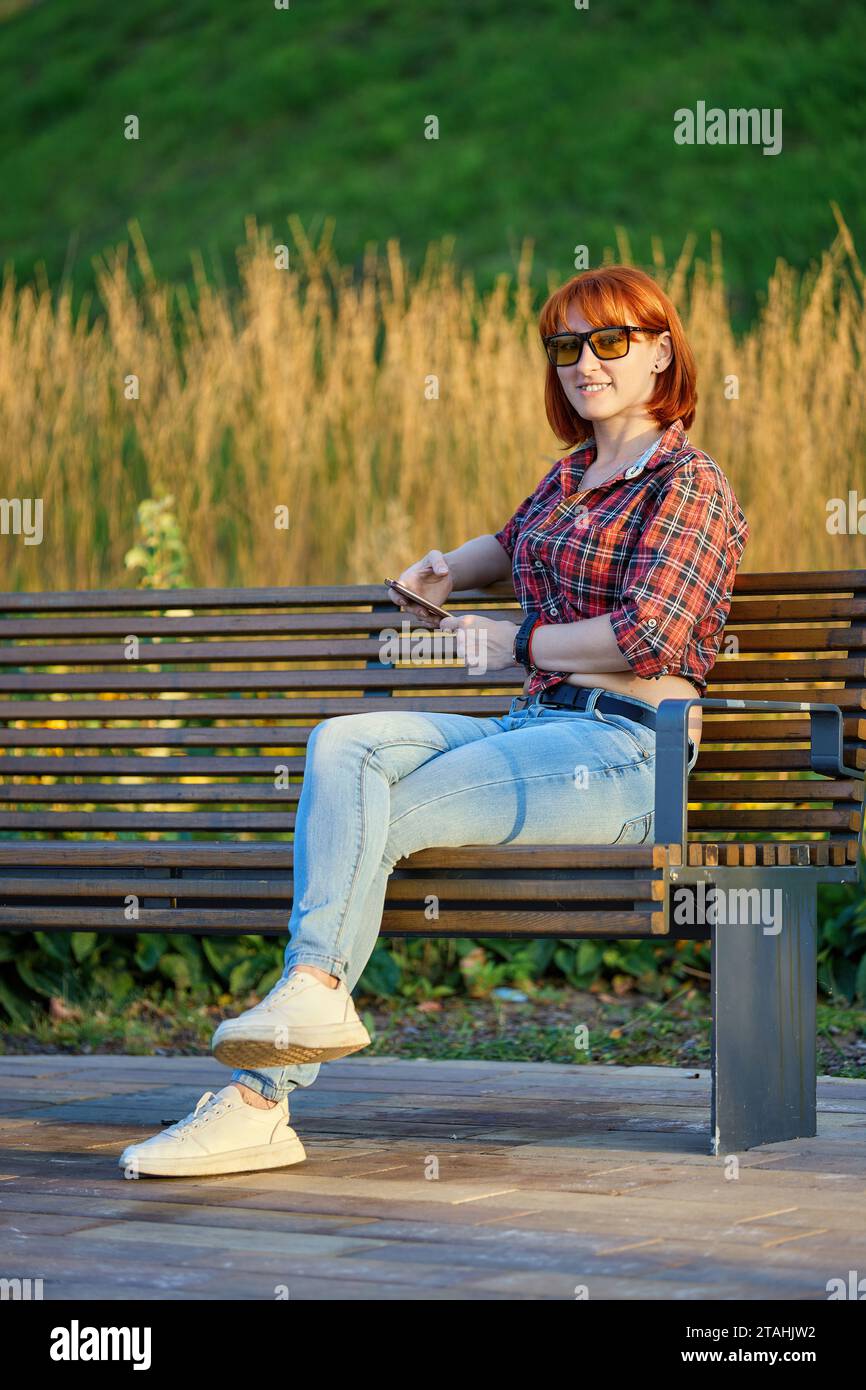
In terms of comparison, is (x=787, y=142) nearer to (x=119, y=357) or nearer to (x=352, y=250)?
(x=352, y=250)

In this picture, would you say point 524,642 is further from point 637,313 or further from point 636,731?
point 637,313

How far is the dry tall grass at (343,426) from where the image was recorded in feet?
21.4

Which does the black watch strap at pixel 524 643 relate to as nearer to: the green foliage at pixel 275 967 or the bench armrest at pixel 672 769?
the bench armrest at pixel 672 769

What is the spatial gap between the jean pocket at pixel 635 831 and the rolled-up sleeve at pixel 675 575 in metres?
0.26

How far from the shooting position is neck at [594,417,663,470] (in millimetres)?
3701

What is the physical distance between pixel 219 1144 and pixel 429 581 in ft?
4.29

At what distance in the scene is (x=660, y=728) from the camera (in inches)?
121

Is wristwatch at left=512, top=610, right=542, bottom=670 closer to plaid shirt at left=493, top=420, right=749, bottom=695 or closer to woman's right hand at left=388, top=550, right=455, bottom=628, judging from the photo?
plaid shirt at left=493, top=420, right=749, bottom=695

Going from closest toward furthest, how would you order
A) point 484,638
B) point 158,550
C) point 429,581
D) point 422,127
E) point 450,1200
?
1. point 450,1200
2. point 484,638
3. point 429,581
4. point 158,550
5. point 422,127

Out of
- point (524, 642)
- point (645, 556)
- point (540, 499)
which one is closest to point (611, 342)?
point (540, 499)

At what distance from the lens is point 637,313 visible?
142 inches

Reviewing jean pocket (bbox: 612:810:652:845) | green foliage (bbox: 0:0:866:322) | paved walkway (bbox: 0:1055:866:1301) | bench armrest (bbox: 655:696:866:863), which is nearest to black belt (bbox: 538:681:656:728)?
jean pocket (bbox: 612:810:652:845)

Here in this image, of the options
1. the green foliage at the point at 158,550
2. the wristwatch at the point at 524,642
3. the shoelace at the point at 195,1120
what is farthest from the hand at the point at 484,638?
the green foliage at the point at 158,550
